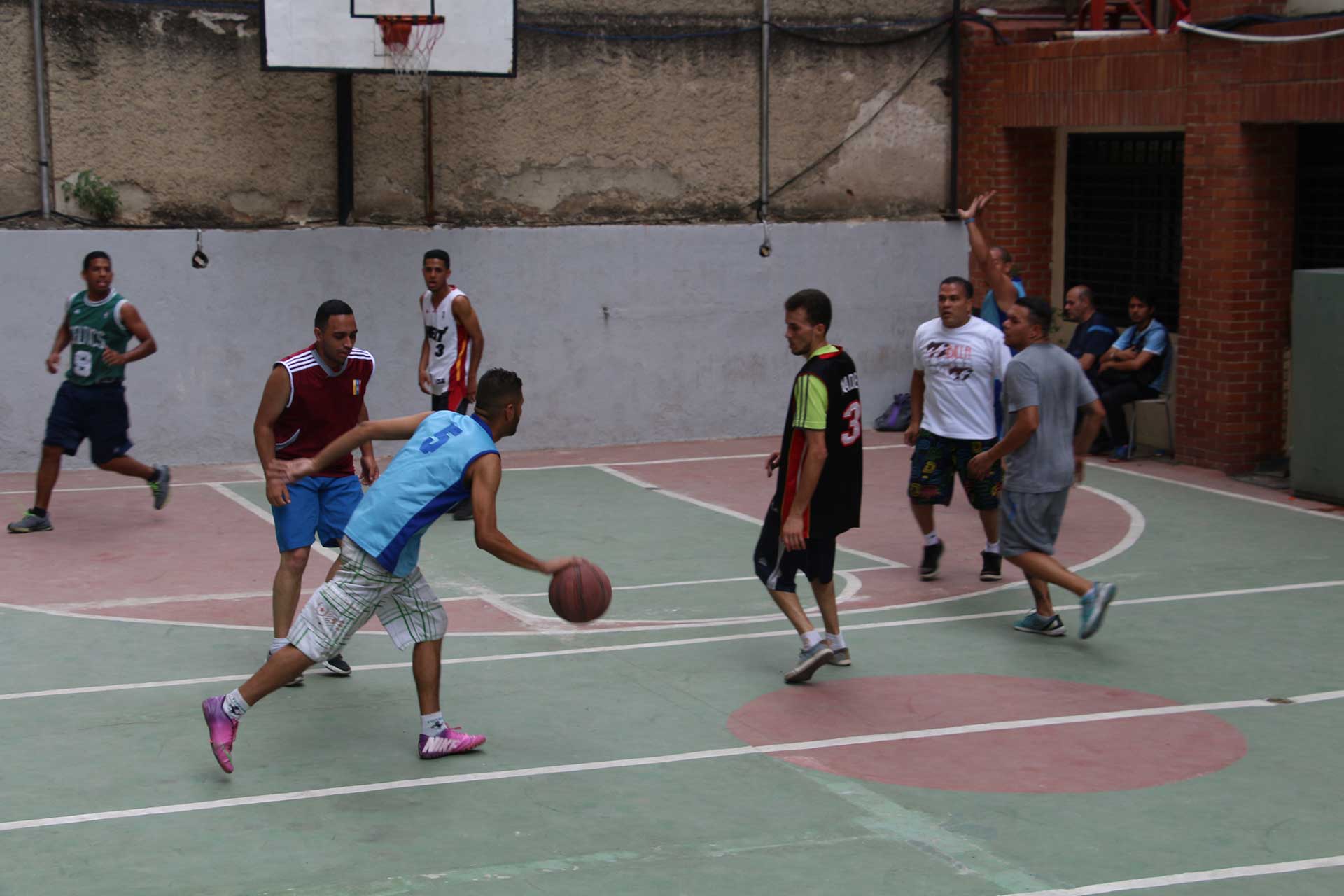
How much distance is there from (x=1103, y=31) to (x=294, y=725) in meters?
12.4

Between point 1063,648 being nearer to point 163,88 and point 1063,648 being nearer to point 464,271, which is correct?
point 464,271

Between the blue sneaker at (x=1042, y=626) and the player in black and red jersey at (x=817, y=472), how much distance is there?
5.00 feet

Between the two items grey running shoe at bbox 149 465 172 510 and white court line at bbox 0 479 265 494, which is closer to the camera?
grey running shoe at bbox 149 465 172 510

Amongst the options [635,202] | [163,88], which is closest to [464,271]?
[635,202]

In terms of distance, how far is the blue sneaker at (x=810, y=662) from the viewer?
856 centimetres

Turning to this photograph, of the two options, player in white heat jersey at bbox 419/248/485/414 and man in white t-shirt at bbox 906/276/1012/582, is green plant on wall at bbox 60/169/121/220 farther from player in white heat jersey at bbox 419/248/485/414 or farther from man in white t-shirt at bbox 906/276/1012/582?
man in white t-shirt at bbox 906/276/1012/582

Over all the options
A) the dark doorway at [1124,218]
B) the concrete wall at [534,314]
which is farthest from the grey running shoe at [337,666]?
the dark doorway at [1124,218]

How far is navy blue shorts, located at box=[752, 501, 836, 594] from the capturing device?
28.4ft

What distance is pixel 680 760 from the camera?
7449 mm

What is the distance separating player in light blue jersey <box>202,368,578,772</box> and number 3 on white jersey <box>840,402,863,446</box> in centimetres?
200

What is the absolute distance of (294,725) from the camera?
788cm

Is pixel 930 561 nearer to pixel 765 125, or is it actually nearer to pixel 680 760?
pixel 680 760

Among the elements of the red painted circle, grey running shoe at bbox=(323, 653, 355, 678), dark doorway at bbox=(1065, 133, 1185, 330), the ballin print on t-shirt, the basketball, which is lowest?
the red painted circle

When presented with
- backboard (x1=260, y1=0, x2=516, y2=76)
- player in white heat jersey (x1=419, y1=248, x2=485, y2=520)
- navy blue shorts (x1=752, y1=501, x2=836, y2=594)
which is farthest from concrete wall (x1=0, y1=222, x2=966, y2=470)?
navy blue shorts (x1=752, y1=501, x2=836, y2=594)
